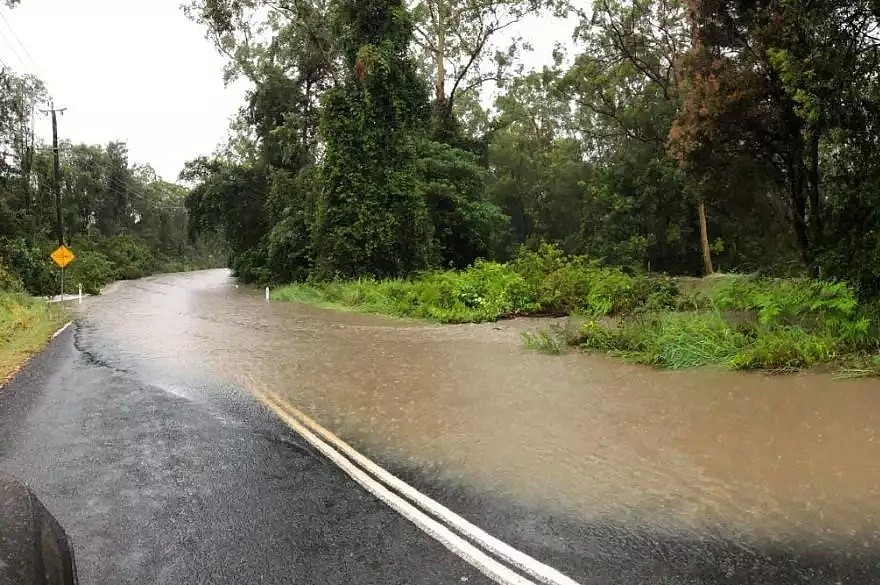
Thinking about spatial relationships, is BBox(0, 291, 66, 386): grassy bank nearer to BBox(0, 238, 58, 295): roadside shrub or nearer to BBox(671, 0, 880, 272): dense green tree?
BBox(0, 238, 58, 295): roadside shrub

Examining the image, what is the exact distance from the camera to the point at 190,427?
25.6ft

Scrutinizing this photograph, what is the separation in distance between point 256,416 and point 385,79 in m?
23.2

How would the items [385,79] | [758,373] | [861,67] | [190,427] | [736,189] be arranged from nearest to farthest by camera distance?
[190,427]
[758,373]
[861,67]
[736,189]
[385,79]

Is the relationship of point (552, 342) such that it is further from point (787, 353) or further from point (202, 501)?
point (202, 501)

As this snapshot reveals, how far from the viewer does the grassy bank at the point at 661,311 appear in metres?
9.71

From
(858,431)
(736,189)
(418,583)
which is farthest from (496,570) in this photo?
(736,189)

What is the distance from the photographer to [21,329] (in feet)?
60.1

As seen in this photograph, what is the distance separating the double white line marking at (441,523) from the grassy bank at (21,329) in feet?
24.2

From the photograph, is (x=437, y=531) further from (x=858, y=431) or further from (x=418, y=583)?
(x=858, y=431)

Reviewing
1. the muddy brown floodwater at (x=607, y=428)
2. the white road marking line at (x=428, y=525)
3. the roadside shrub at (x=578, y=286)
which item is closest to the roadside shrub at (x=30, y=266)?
the muddy brown floodwater at (x=607, y=428)

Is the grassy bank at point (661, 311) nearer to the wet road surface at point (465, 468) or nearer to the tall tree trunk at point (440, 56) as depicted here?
the wet road surface at point (465, 468)

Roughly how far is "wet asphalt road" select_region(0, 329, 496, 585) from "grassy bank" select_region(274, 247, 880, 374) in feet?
20.7

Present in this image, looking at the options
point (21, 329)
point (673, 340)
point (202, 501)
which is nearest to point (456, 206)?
point (21, 329)

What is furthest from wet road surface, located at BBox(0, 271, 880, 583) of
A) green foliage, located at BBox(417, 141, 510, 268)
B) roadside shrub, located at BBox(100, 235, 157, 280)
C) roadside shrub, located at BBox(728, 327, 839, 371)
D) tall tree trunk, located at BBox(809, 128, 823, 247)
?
roadside shrub, located at BBox(100, 235, 157, 280)
